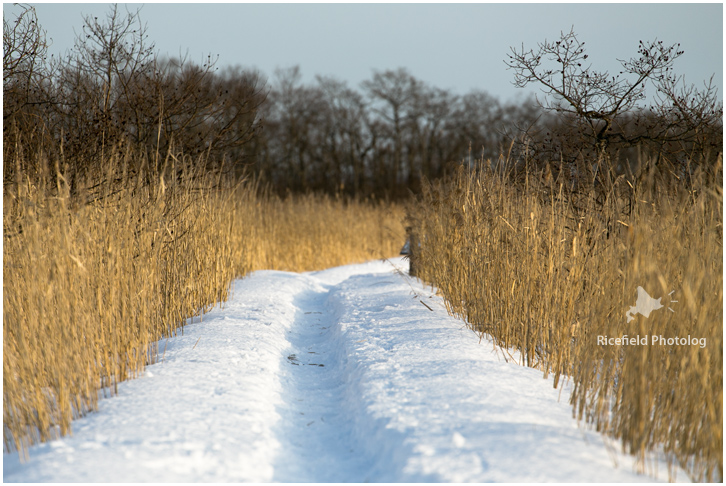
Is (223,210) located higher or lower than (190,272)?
higher

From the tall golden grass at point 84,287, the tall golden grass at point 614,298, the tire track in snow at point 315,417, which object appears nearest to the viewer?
the tall golden grass at point 614,298

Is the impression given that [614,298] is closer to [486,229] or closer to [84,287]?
[486,229]

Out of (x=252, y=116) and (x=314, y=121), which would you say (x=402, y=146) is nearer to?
(x=314, y=121)

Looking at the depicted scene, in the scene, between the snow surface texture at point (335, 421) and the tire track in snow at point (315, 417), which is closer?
the snow surface texture at point (335, 421)

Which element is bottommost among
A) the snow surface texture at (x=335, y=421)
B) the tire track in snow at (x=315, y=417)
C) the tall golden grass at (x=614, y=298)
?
the tire track in snow at (x=315, y=417)

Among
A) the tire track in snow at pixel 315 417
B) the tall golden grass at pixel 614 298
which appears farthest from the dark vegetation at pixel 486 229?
the tire track in snow at pixel 315 417

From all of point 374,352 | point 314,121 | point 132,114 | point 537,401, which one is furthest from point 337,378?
point 314,121

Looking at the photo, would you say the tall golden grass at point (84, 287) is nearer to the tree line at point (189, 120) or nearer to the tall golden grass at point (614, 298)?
the tree line at point (189, 120)

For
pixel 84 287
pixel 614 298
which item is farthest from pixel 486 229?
pixel 84 287

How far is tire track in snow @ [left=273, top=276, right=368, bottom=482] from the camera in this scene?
7.92 ft

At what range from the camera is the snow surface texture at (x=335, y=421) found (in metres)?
2.15

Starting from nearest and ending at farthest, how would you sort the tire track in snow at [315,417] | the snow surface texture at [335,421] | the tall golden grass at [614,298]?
the snow surface texture at [335,421], the tall golden grass at [614,298], the tire track in snow at [315,417]

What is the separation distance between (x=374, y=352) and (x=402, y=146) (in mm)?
21734

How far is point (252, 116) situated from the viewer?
717cm
